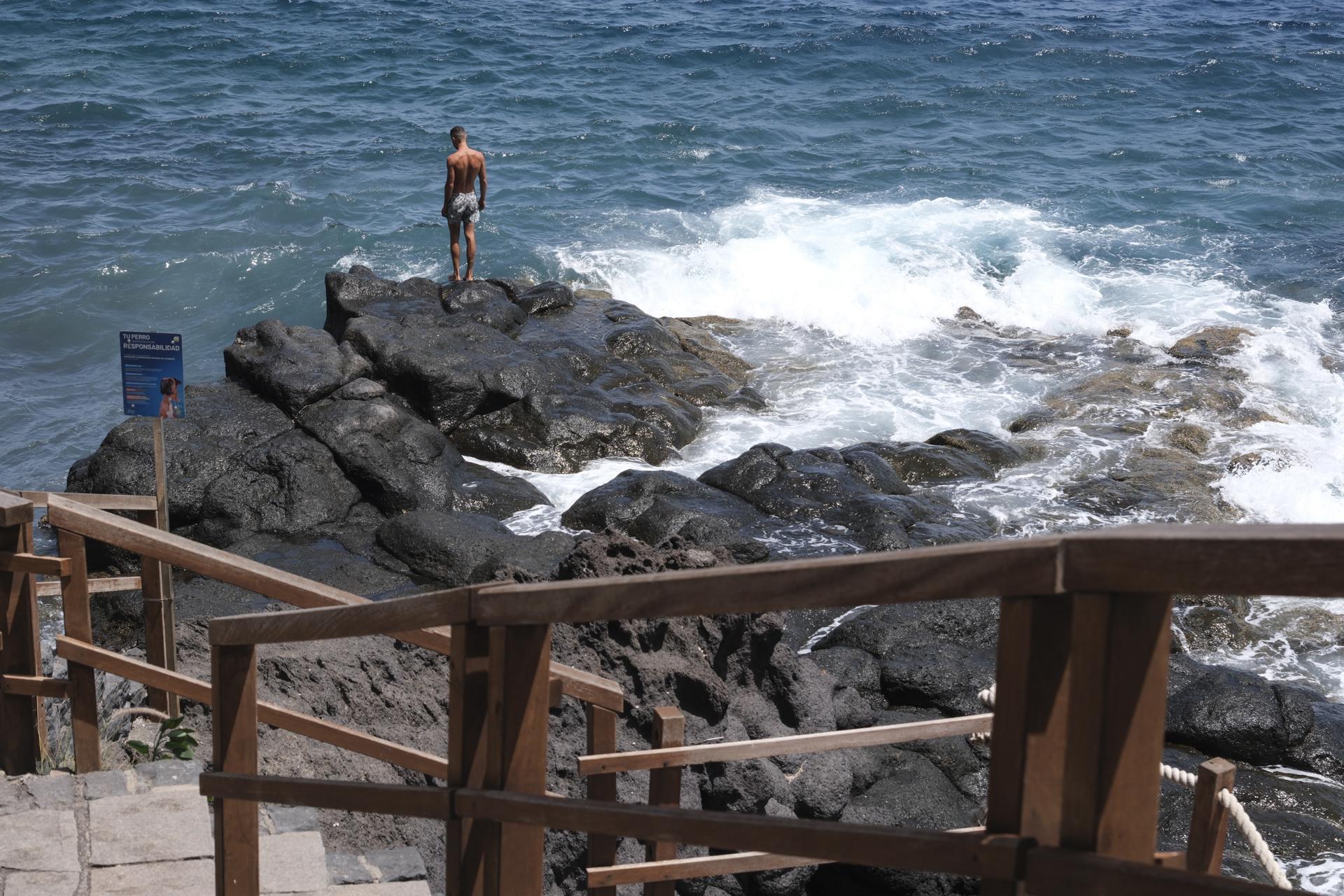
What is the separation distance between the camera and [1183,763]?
7281 mm

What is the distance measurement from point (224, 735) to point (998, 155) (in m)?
25.0

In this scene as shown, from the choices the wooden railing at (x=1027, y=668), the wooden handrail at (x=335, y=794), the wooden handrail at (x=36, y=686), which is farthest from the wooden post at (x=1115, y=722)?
the wooden handrail at (x=36, y=686)

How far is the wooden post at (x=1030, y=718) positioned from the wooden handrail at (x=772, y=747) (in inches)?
71.2

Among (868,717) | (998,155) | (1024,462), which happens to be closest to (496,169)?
(998,155)

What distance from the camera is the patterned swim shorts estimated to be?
15602mm

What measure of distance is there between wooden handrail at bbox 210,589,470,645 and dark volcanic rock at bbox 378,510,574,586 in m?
5.77

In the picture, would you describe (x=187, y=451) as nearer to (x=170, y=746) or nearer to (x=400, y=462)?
(x=400, y=462)

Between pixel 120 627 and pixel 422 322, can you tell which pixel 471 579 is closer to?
pixel 120 627

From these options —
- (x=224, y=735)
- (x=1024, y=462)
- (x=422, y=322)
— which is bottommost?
(x=1024, y=462)

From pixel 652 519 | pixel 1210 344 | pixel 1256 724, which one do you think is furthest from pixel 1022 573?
pixel 1210 344

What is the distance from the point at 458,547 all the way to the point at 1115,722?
8.05 metres

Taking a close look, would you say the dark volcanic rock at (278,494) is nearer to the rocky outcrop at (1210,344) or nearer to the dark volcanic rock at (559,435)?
the dark volcanic rock at (559,435)

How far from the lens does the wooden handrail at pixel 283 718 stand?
3.24 m

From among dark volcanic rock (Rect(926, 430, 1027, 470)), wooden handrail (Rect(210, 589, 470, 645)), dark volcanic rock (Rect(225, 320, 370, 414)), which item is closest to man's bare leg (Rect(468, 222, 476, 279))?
dark volcanic rock (Rect(225, 320, 370, 414))
